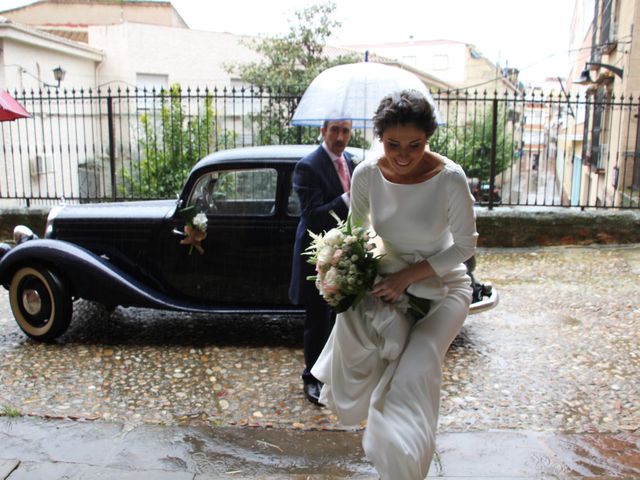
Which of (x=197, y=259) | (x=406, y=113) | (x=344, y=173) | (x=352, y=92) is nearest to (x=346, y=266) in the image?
(x=406, y=113)

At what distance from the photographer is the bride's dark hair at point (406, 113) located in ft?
8.20

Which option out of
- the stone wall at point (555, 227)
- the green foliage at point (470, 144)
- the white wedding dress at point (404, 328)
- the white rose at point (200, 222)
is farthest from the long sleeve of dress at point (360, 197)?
the stone wall at point (555, 227)

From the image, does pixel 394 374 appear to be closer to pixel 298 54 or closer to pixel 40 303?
pixel 40 303

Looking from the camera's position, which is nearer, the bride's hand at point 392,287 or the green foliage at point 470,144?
the bride's hand at point 392,287

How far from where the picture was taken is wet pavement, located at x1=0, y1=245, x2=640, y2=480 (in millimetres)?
3430

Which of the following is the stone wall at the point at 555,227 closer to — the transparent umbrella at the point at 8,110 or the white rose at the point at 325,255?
the transparent umbrella at the point at 8,110

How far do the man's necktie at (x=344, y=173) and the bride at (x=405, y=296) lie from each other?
0.94 m

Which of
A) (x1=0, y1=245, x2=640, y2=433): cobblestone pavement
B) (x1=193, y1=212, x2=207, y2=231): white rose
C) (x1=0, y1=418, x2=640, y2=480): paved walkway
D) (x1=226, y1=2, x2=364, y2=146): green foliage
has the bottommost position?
(x1=0, y1=245, x2=640, y2=433): cobblestone pavement

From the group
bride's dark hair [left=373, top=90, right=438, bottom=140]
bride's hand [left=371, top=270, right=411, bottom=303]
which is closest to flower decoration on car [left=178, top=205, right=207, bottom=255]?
bride's hand [left=371, top=270, right=411, bottom=303]

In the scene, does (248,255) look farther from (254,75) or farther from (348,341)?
(254,75)

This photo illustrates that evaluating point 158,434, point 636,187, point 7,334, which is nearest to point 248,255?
point 158,434

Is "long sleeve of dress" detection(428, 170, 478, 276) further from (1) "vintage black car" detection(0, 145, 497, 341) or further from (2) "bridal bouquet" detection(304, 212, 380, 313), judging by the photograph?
(1) "vintage black car" detection(0, 145, 497, 341)

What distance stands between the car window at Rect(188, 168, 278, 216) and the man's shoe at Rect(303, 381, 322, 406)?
1574 millimetres

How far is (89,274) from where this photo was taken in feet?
17.0
